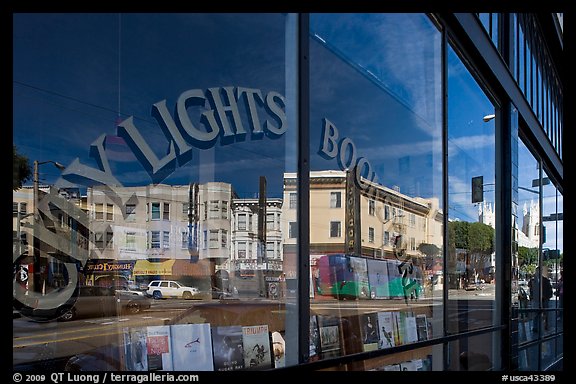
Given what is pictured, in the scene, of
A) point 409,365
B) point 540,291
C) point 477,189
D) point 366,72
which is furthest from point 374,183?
point 540,291

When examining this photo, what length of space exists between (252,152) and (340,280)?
131 cm

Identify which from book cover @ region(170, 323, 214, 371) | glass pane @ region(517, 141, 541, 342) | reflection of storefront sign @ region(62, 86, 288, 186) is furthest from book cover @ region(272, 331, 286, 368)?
glass pane @ region(517, 141, 541, 342)

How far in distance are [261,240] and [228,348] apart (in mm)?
660

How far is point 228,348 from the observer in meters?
3.01

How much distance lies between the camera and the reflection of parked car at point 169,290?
112 inches

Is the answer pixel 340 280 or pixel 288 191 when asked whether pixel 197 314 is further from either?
pixel 340 280

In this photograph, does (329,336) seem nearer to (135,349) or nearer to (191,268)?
(191,268)

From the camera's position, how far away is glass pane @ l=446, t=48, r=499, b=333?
18.8 feet

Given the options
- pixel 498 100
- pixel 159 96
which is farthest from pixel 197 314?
pixel 498 100

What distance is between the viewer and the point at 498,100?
7.05m

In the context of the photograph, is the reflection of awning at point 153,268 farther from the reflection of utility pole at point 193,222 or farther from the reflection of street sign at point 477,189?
the reflection of street sign at point 477,189

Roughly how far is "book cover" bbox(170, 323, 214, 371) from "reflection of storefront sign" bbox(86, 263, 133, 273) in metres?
0.39

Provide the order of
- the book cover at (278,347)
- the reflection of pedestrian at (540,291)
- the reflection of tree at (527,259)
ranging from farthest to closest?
the reflection of pedestrian at (540,291), the reflection of tree at (527,259), the book cover at (278,347)

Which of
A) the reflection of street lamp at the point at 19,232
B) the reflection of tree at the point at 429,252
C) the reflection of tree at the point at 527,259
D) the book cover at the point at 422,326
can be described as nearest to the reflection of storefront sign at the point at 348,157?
the reflection of tree at the point at 429,252
